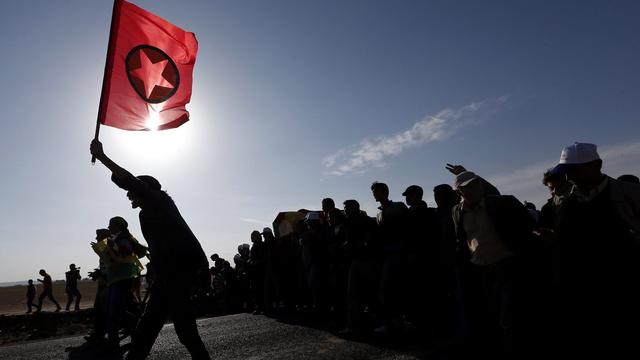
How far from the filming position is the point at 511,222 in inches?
161

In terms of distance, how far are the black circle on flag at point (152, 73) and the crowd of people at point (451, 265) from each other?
2193 mm

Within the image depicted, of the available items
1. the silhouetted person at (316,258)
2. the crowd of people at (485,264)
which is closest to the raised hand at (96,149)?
the crowd of people at (485,264)

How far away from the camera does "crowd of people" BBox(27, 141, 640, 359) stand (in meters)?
2.64

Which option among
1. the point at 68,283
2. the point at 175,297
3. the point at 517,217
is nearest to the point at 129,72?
the point at 175,297

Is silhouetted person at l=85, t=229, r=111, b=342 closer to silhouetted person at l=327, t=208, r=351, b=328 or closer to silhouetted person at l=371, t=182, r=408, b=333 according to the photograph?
silhouetted person at l=327, t=208, r=351, b=328

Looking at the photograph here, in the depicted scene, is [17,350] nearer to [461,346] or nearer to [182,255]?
[182,255]

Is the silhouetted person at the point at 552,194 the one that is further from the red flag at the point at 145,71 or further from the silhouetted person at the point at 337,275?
the red flag at the point at 145,71

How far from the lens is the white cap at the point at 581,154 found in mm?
2951

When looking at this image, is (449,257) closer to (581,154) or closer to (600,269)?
(581,154)

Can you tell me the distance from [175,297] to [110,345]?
3795 mm

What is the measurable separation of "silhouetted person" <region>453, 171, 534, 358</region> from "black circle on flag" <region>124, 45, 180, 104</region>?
4.37 m

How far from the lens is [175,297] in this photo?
12.2ft

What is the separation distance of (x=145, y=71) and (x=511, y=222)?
5.11 metres

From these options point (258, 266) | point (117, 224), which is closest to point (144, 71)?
point (117, 224)
